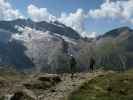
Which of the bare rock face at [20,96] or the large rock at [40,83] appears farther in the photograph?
the large rock at [40,83]

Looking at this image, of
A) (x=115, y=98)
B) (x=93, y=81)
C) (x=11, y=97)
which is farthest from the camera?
(x=93, y=81)

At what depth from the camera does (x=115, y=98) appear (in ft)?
105

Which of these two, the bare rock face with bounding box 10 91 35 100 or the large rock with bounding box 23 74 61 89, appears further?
the large rock with bounding box 23 74 61 89

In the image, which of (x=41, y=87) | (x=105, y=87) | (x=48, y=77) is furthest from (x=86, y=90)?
(x=48, y=77)

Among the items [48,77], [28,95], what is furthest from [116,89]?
[48,77]

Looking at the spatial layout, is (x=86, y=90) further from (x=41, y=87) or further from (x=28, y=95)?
(x=41, y=87)

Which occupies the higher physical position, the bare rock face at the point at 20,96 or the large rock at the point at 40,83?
the large rock at the point at 40,83

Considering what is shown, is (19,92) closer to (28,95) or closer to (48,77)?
(28,95)

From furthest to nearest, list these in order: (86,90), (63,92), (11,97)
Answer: (63,92)
(86,90)
(11,97)

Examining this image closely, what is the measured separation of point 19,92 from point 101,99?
987cm

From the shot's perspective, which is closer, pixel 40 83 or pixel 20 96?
pixel 20 96

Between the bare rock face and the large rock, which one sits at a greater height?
the large rock

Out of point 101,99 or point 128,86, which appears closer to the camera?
point 101,99

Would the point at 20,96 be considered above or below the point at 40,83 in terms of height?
below
